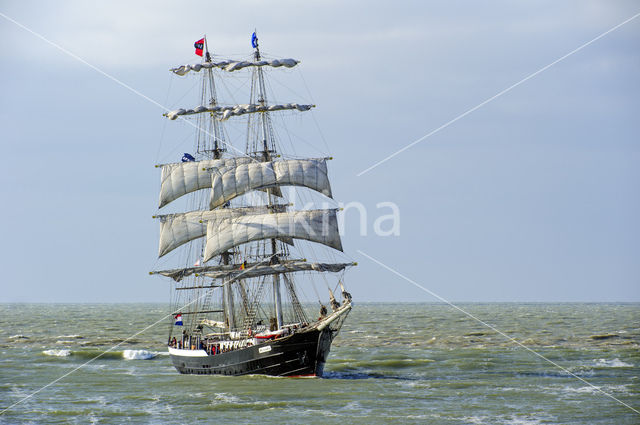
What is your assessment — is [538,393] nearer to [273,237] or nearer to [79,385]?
[273,237]

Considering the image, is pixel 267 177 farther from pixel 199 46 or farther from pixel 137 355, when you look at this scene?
pixel 137 355

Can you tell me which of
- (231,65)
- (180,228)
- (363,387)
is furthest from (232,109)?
(363,387)

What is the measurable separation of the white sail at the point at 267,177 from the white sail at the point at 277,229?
2189 millimetres

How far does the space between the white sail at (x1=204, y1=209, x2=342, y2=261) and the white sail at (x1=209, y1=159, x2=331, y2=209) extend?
219 cm

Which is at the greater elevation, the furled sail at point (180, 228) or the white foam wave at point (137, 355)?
the furled sail at point (180, 228)

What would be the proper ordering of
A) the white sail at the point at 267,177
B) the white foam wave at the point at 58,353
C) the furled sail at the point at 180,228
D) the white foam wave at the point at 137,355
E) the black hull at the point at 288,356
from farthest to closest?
1. the white foam wave at the point at 58,353
2. the white foam wave at the point at 137,355
3. the furled sail at the point at 180,228
4. the white sail at the point at 267,177
5. the black hull at the point at 288,356

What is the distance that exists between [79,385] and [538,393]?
3182cm

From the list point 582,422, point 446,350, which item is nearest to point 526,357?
point 446,350

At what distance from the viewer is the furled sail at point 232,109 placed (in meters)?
65.2

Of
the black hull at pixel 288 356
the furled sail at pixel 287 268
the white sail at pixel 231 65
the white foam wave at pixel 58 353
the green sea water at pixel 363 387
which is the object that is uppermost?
the white sail at pixel 231 65

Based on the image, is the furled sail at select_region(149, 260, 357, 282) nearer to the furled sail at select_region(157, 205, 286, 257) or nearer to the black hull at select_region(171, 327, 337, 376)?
the furled sail at select_region(157, 205, 286, 257)

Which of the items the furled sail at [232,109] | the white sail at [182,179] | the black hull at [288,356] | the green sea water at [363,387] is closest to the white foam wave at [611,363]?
the green sea water at [363,387]

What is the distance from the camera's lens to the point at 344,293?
56.3 m

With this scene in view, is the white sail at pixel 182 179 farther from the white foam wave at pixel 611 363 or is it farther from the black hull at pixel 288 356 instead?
the white foam wave at pixel 611 363
